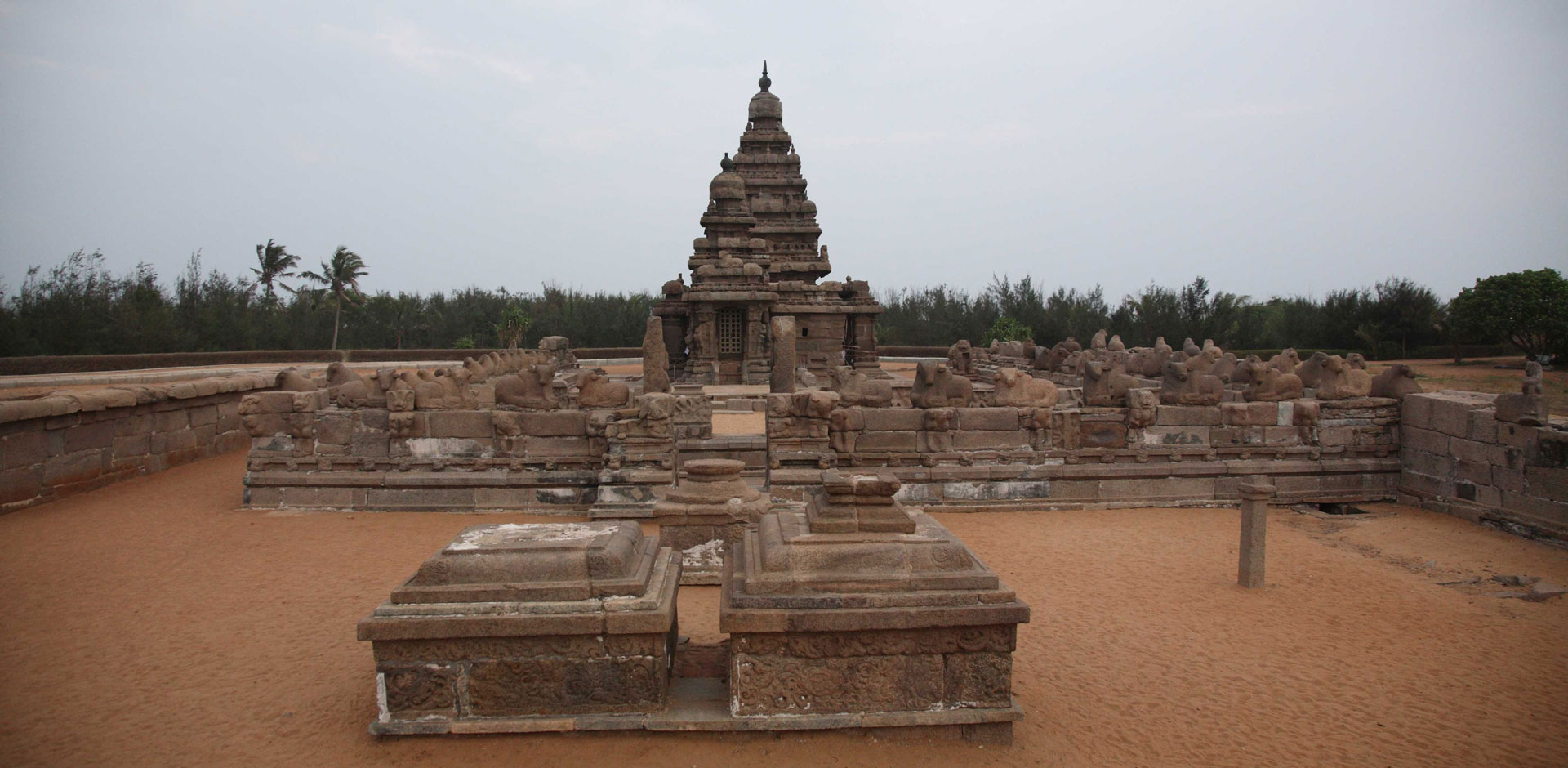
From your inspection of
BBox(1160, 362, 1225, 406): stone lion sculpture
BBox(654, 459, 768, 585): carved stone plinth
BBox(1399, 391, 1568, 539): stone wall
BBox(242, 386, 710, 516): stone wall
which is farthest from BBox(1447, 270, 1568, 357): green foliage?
BBox(654, 459, 768, 585): carved stone plinth

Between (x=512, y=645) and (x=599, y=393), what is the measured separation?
6.09 meters

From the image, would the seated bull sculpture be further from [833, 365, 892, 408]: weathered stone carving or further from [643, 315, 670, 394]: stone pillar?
[643, 315, 670, 394]: stone pillar

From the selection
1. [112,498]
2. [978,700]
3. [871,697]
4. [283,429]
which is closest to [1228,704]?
[978,700]

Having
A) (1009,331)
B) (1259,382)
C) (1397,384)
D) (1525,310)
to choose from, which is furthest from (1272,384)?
(1009,331)

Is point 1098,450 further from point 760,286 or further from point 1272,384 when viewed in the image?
point 760,286

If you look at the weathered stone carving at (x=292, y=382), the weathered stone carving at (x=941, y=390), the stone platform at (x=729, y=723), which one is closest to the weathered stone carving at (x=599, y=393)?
the weathered stone carving at (x=292, y=382)

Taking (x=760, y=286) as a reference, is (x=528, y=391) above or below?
below

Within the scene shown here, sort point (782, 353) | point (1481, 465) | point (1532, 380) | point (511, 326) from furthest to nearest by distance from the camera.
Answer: point (511, 326), point (782, 353), point (1481, 465), point (1532, 380)

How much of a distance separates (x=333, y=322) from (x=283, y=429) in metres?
32.9

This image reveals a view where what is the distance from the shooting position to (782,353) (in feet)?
49.9

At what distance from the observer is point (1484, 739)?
14.3 feet

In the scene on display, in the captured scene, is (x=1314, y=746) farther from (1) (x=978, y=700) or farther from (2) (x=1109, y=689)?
(1) (x=978, y=700)

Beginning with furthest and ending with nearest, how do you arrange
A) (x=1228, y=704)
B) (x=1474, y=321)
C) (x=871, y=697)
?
1. (x=1474, y=321)
2. (x=1228, y=704)
3. (x=871, y=697)

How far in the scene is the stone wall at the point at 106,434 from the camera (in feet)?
30.7
